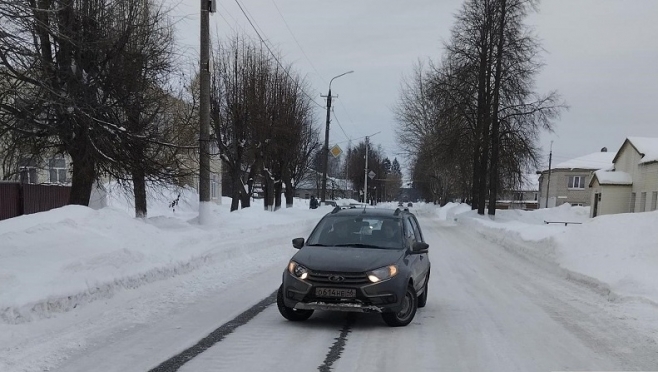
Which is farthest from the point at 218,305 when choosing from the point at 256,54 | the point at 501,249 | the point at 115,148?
the point at 256,54

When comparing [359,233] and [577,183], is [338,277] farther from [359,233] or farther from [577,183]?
[577,183]

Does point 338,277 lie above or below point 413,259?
below

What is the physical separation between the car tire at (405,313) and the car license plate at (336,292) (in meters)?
0.59

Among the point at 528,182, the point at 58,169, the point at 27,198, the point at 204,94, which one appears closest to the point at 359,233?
the point at 204,94

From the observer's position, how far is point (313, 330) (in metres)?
6.82

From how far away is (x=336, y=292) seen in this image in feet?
22.1

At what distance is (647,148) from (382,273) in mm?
34576

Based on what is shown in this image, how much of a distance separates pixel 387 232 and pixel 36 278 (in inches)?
196

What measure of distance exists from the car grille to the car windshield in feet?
3.29

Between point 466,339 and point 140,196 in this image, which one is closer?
point 466,339

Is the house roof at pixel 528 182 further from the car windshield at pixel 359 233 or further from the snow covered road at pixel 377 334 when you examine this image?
the car windshield at pixel 359 233

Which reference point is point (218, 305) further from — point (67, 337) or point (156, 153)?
point (156, 153)

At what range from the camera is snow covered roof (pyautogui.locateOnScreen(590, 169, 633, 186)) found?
35769 mm

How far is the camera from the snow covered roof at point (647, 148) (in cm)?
3306
